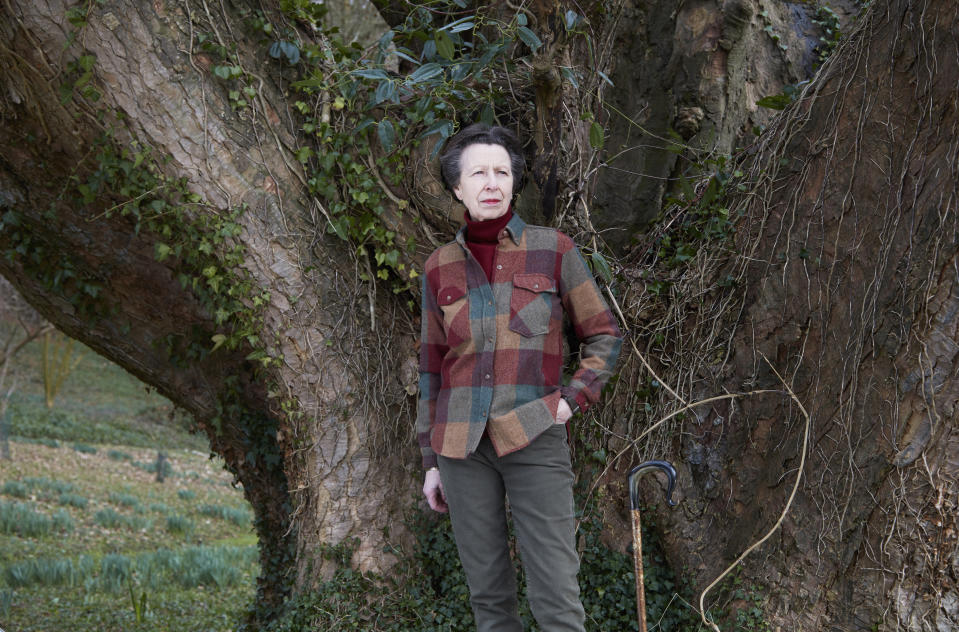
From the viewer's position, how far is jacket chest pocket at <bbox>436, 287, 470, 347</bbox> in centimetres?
238

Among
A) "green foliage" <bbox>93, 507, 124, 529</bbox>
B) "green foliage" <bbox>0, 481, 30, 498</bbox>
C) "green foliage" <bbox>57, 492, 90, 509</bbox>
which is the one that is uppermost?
"green foliage" <bbox>0, 481, 30, 498</bbox>

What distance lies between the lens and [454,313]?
240 centimetres

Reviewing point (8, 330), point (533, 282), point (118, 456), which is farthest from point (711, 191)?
point (8, 330)

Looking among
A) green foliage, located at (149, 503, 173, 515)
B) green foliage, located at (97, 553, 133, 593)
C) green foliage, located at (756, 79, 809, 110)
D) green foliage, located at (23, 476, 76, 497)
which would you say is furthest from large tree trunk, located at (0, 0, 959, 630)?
green foliage, located at (23, 476, 76, 497)

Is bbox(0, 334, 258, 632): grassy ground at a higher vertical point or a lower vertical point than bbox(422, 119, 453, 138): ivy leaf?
lower

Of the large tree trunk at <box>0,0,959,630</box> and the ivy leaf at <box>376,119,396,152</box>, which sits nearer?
the large tree trunk at <box>0,0,959,630</box>

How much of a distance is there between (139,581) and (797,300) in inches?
209

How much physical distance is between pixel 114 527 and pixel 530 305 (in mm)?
7669

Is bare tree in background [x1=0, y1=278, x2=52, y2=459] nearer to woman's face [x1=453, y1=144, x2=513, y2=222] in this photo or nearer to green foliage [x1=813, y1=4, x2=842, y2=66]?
woman's face [x1=453, y1=144, x2=513, y2=222]

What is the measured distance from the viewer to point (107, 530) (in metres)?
8.28

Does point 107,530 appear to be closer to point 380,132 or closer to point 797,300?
point 380,132

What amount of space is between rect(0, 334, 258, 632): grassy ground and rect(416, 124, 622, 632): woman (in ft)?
9.37

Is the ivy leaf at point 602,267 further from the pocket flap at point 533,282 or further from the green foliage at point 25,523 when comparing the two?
the green foliage at point 25,523

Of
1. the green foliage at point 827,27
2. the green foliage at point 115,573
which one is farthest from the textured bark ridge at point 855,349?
the green foliage at point 115,573
